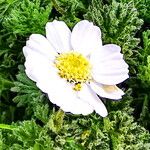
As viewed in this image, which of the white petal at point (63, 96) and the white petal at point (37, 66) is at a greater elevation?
the white petal at point (37, 66)

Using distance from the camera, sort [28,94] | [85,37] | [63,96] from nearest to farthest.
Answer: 1. [63,96]
2. [85,37]
3. [28,94]

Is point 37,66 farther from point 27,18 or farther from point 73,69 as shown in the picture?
point 27,18

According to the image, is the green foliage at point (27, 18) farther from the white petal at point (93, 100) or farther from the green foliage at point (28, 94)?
the white petal at point (93, 100)

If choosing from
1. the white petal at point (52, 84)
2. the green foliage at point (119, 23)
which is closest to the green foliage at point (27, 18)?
the green foliage at point (119, 23)

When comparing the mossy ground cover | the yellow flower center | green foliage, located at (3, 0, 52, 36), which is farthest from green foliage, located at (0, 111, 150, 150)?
green foliage, located at (3, 0, 52, 36)

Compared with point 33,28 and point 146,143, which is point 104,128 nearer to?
point 146,143

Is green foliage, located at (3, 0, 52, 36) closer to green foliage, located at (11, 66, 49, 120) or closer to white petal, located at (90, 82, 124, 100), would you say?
green foliage, located at (11, 66, 49, 120)

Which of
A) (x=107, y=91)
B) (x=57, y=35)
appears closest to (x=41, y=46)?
(x=57, y=35)
